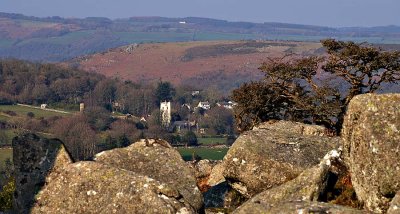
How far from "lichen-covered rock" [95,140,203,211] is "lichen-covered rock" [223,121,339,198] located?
6.26 ft

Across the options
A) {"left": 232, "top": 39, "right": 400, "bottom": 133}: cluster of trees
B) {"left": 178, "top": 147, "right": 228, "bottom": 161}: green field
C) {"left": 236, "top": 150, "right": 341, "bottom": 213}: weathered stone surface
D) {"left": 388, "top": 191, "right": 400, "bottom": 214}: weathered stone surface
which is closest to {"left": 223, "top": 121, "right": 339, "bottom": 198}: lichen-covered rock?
{"left": 236, "top": 150, "right": 341, "bottom": 213}: weathered stone surface

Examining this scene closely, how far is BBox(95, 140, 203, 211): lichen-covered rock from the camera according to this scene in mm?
15141

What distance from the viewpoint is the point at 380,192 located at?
1188 cm

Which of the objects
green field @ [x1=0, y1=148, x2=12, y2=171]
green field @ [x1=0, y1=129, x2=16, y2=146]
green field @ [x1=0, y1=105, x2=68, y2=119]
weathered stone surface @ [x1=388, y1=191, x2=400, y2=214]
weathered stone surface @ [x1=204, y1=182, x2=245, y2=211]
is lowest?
green field @ [x1=0, y1=105, x2=68, y2=119]

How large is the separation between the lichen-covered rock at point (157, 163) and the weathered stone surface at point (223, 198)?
205cm

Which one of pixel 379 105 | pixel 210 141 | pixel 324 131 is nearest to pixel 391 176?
pixel 379 105

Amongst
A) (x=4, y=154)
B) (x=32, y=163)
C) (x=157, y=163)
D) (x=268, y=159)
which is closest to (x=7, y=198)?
(x=32, y=163)

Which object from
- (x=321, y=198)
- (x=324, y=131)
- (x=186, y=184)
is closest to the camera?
(x=321, y=198)

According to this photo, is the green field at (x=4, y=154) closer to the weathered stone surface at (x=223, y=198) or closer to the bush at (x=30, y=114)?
the bush at (x=30, y=114)

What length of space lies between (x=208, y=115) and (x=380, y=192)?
7274 inches

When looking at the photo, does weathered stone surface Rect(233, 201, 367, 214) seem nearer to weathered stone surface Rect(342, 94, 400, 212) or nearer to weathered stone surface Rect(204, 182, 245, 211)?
weathered stone surface Rect(342, 94, 400, 212)

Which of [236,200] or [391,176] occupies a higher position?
[391,176]

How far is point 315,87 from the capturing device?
30438 millimetres

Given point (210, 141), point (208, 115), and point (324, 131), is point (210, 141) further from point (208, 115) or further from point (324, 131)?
point (324, 131)
